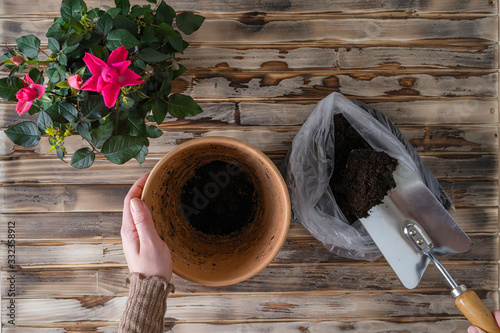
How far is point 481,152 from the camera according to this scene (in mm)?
1056

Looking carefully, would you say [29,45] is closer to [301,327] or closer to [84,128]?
[84,128]

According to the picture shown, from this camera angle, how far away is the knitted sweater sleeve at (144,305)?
0.76 m

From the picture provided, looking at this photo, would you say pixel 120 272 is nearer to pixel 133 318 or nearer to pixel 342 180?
pixel 133 318

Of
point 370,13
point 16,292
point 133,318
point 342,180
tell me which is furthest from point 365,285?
point 16,292

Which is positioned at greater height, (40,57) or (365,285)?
(40,57)

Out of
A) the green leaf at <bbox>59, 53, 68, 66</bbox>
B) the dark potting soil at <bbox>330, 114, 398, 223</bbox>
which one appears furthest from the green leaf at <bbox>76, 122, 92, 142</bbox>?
the dark potting soil at <bbox>330, 114, 398, 223</bbox>

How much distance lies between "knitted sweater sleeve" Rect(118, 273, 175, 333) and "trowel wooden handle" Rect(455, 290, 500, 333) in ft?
2.23

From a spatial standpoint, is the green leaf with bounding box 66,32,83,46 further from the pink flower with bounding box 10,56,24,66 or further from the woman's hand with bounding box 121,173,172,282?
the woman's hand with bounding box 121,173,172,282

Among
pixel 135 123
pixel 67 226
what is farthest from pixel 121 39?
pixel 67 226

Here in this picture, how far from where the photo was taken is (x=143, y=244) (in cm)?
78

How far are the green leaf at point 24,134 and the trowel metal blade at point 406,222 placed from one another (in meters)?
0.78

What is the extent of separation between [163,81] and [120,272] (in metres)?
0.63

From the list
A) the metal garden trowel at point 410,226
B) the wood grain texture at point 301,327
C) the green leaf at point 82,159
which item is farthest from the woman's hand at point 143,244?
the metal garden trowel at point 410,226

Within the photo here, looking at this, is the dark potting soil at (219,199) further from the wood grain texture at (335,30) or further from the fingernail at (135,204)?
the wood grain texture at (335,30)
